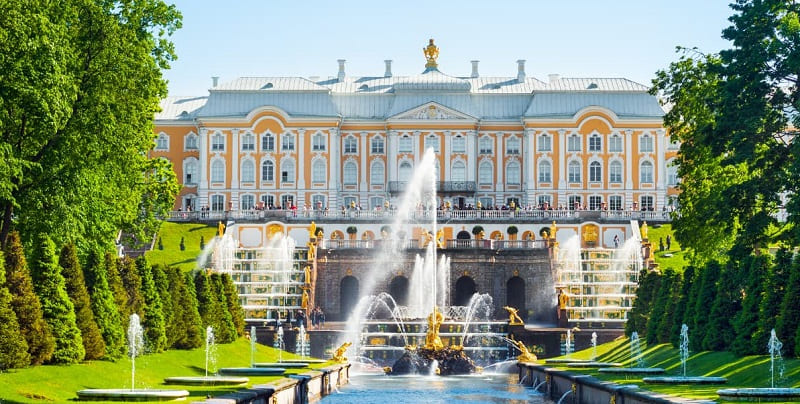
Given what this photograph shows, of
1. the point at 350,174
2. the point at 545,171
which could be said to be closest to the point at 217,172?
the point at 350,174

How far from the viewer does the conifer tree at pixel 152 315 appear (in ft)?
112

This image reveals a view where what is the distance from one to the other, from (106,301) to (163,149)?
232 ft

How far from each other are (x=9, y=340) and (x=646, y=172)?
76.4 m

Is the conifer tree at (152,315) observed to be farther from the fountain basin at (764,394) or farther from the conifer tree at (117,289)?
the fountain basin at (764,394)

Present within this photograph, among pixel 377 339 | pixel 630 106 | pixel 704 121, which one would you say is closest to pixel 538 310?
pixel 377 339

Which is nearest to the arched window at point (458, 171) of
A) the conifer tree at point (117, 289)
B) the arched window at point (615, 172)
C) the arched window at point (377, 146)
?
the arched window at point (377, 146)

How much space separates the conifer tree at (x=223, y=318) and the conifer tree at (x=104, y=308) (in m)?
9.85

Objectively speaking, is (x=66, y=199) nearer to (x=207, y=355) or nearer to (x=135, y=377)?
(x=207, y=355)

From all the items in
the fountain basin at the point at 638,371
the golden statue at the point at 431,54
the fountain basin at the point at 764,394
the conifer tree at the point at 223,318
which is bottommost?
the fountain basin at the point at 638,371

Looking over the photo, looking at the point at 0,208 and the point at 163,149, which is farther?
the point at 163,149

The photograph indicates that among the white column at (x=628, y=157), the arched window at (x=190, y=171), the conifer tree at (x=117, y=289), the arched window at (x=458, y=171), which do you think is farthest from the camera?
the arched window at (x=190, y=171)

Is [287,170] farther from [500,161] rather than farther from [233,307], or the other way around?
[233,307]

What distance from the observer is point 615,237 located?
274ft

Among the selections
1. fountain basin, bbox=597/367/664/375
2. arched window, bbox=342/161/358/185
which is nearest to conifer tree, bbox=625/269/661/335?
fountain basin, bbox=597/367/664/375
